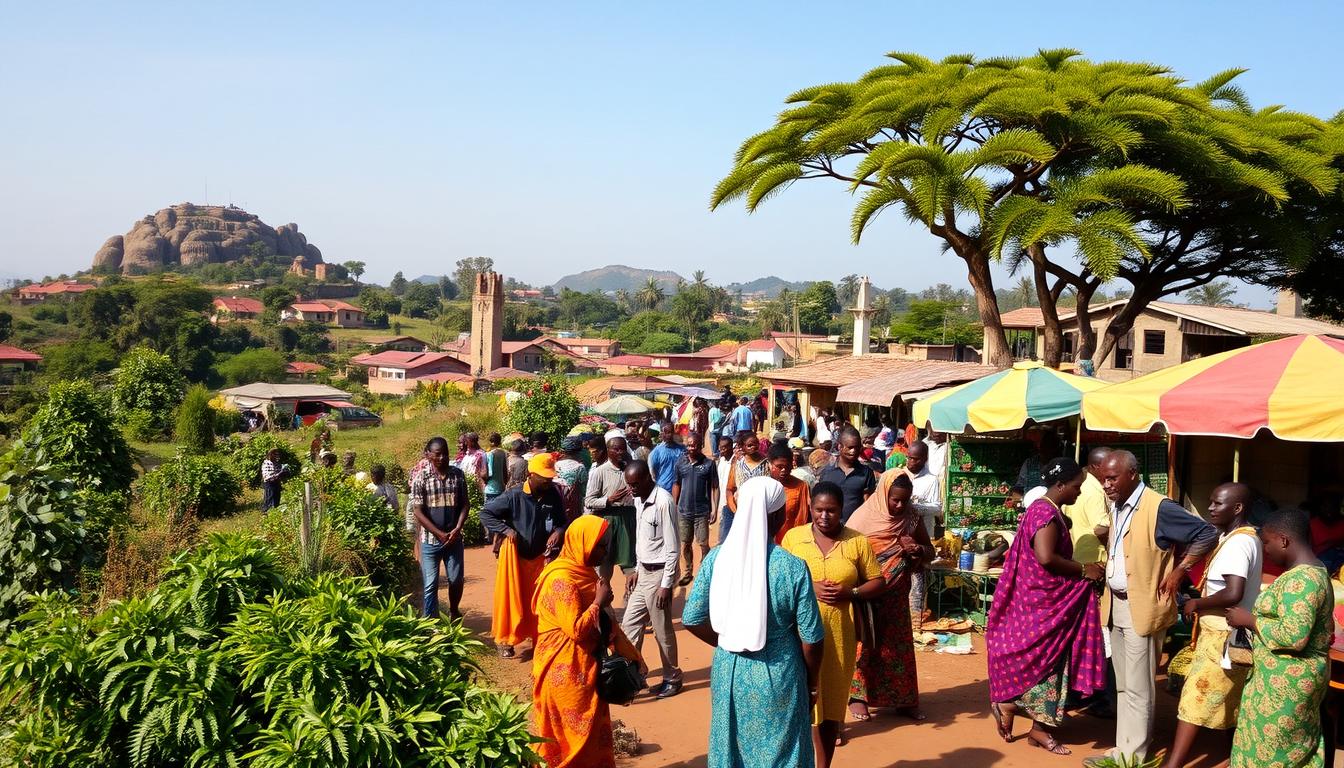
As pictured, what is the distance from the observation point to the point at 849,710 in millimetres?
5711

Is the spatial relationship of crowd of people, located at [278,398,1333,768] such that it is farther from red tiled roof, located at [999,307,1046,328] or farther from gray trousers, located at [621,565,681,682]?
red tiled roof, located at [999,307,1046,328]

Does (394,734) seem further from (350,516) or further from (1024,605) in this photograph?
(350,516)

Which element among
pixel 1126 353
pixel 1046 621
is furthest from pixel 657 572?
pixel 1126 353

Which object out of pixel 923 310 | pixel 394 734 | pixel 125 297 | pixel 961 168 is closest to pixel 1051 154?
pixel 961 168

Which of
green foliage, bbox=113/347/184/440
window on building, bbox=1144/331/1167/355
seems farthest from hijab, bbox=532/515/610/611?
green foliage, bbox=113/347/184/440

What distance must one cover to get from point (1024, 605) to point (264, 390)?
1592 inches

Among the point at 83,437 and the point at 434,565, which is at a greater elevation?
the point at 83,437

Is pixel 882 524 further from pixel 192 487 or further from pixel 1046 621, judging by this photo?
pixel 192 487

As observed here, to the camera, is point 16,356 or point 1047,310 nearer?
point 1047,310

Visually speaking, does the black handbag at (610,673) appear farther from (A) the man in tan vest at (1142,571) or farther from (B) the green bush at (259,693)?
(A) the man in tan vest at (1142,571)

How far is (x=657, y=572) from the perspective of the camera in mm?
6152

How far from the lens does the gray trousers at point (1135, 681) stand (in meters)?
4.80

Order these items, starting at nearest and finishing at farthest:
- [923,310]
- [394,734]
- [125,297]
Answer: [394,734], [923,310], [125,297]

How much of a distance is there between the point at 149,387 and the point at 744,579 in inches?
1332
